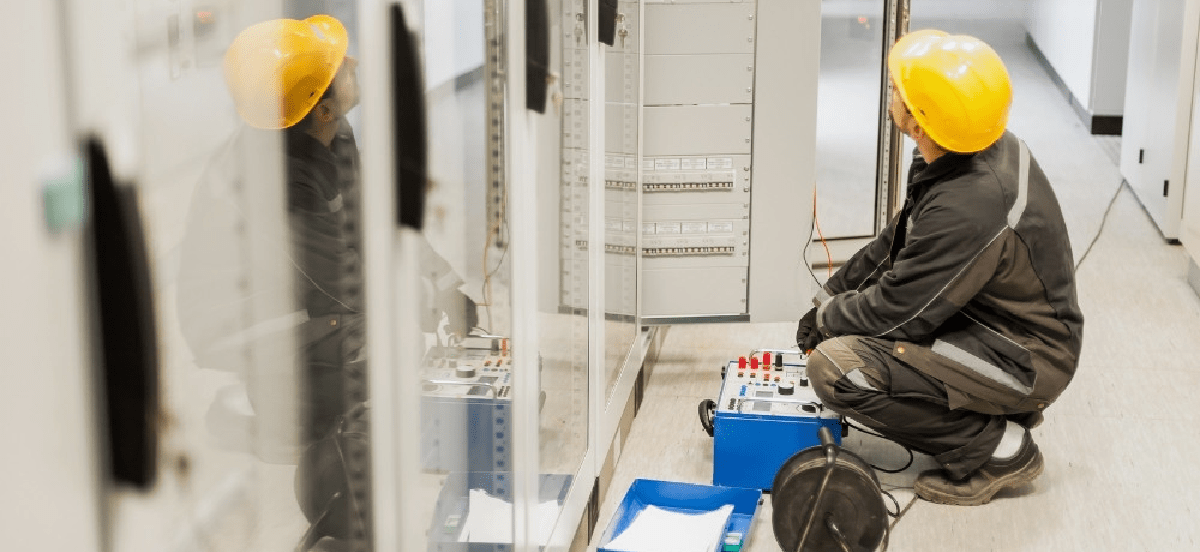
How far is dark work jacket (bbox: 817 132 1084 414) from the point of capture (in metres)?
2.60

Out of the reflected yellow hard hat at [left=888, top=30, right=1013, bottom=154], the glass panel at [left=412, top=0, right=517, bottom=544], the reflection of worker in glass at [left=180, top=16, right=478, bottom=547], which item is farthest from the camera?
the reflected yellow hard hat at [left=888, top=30, right=1013, bottom=154]

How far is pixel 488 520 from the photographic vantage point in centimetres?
180

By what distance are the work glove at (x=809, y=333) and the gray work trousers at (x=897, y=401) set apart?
18 cm

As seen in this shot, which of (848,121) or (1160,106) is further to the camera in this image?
(848,121)

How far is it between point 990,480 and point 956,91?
0.85 metres

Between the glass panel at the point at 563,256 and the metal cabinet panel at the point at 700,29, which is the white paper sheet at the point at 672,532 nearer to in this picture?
the glass panel at the point at 563,256

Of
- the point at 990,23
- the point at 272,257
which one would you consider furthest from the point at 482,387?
the point at 990,23

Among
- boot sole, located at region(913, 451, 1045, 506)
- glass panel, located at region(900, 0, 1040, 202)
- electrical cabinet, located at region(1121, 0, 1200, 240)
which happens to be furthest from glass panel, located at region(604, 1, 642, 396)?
glass panel, located at region(900, 0, 1040, 202)

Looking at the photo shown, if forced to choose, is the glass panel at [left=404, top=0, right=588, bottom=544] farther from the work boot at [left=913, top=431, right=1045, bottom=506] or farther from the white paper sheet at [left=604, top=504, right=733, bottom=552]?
the work boot at [left=913, top=431, right=1045, bottom=506]

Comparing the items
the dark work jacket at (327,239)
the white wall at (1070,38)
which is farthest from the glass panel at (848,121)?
the dark work jacket at (327,239)

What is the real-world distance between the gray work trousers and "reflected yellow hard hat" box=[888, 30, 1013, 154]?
1.55ft

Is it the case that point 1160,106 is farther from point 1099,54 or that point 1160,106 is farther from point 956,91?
point 956,91

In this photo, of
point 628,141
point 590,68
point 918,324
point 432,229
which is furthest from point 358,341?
point 628,141

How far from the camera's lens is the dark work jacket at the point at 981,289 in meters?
2.60
